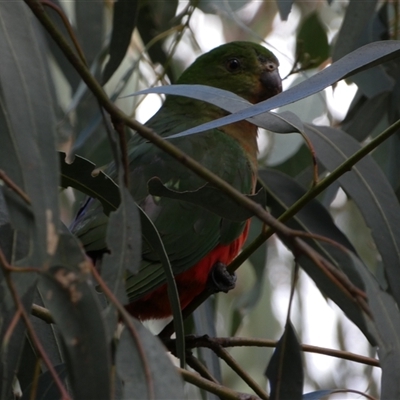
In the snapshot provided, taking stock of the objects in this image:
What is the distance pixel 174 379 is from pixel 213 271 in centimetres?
106

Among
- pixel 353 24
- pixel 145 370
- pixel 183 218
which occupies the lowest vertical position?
pixel 145 370

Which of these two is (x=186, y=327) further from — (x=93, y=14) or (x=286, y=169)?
(x=93, y=14)

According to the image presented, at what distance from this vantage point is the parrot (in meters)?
1.62

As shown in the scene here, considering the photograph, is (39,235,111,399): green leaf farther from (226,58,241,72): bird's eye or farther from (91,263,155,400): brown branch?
(226,58,241,72): bird's eye

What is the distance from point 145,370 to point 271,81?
1.59m

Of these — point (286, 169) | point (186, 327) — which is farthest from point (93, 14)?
point (186, 327)

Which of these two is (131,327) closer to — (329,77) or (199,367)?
(329,77)

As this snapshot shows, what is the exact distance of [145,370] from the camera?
0.78 meters

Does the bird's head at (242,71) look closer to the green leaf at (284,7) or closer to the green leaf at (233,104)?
the green leaf at (284,7)

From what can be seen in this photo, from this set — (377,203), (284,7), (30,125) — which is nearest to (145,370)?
(30,125)

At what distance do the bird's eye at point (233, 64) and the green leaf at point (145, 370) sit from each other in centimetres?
159

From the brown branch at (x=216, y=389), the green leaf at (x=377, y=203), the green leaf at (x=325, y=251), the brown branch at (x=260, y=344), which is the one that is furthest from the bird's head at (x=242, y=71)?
the brown branch at (x=216, y=389)

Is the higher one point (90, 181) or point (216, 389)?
point (90, 181)

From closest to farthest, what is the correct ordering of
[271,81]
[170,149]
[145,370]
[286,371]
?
[145,370], [170,149], [286,371], [271,81]
